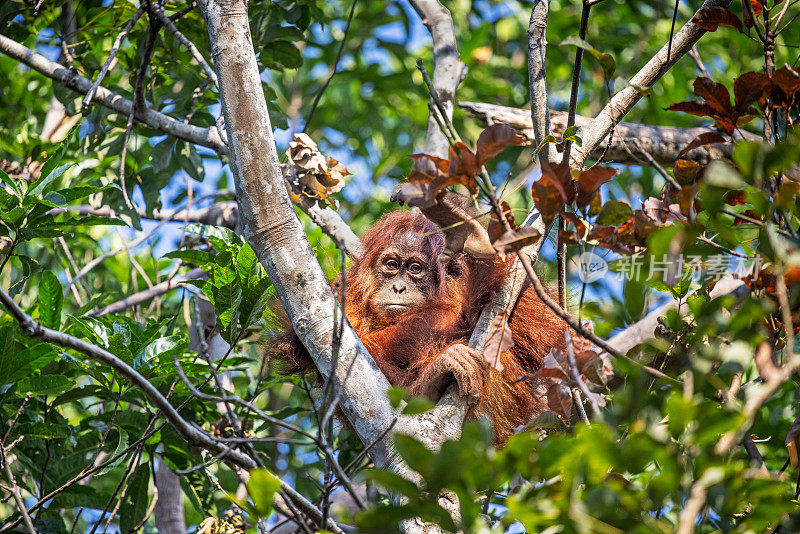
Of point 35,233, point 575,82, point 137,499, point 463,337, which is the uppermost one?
point 35,233

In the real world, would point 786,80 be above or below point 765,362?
above

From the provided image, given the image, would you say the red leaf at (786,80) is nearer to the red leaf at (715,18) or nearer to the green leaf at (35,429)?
the red leaf at (715,18)

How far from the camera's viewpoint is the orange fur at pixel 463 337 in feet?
10.2

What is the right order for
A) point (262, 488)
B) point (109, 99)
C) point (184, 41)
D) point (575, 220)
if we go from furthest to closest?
point (109, 99)
point (184, 41)
point (575, 220)
point (262, 488)

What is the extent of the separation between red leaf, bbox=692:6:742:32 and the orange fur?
114 cm

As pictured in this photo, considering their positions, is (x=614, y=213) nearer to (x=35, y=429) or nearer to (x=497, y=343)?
(x=497, y=343)

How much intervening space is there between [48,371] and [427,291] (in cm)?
175

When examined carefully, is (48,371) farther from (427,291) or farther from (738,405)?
(738,405)

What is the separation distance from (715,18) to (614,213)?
77 cm

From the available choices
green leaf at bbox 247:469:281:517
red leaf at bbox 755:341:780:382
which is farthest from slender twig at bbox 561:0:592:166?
green leaf at bbox 247:469:281:517

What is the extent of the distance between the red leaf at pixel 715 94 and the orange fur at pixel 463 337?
39.7 inches

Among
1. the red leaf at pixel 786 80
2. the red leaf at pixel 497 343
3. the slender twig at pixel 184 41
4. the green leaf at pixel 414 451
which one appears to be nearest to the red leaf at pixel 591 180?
the red leaf at pixel 497 343

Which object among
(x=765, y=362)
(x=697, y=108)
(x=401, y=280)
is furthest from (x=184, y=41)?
(x=765, y=362)

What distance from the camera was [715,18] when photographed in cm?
246
